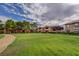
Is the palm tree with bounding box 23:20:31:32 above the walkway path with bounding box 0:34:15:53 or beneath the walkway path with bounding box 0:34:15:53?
above

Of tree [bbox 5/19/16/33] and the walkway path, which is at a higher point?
tree [bbox 5/19/16/33]

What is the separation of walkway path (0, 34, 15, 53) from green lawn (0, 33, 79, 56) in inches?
1.1

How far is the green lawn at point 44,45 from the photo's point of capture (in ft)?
4.95

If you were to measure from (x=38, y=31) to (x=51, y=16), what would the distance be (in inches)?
6.5

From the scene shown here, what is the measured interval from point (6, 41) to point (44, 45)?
0.32 m

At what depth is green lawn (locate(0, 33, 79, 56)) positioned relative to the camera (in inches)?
59.4

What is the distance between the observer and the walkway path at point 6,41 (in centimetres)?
154

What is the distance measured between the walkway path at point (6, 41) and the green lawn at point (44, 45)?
3 centimetres

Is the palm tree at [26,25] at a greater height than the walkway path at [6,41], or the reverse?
the palm tree at [26,25]

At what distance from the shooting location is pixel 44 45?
1533mm

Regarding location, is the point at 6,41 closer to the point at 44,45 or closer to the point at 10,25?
the point at 10,25

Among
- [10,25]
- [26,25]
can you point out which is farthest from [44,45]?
[10,25]

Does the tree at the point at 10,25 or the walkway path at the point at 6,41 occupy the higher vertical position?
the tree at the point at 10,25

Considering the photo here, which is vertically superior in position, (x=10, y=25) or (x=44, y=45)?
(x=10, y=25)
